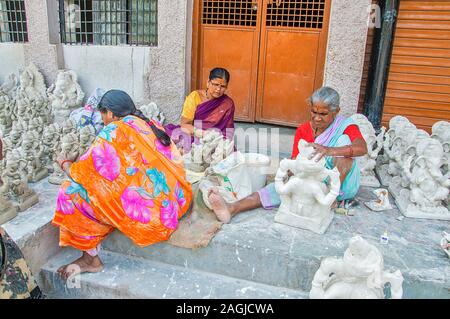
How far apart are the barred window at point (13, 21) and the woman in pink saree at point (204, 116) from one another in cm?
378

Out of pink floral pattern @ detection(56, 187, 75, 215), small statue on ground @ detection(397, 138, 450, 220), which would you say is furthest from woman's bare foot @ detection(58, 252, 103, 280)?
small statue on ground @ detection(397, 138, 450, 220)

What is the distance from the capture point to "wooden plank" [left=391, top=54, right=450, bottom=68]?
15.3 feet

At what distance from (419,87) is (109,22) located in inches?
170

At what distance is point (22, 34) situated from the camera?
6520 mm

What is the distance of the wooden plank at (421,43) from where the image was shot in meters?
4.62

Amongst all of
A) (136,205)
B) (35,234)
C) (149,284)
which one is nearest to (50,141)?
(35,234)

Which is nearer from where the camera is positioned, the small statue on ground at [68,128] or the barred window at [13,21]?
the small statue on ground at [68,128]

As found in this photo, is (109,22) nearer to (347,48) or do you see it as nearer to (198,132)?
(198,132)

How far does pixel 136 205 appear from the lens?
274 centimetres

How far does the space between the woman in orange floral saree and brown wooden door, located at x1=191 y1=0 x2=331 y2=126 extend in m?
2.54

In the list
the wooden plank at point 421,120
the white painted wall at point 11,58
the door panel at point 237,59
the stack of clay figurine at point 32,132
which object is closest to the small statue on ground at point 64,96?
the stack of clay figurine at point 32,132

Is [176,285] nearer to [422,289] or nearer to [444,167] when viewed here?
[422,289]

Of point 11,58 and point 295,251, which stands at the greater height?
point 11,58

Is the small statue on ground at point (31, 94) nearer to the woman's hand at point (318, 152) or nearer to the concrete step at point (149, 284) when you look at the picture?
the concrete step at point (149, 284)
